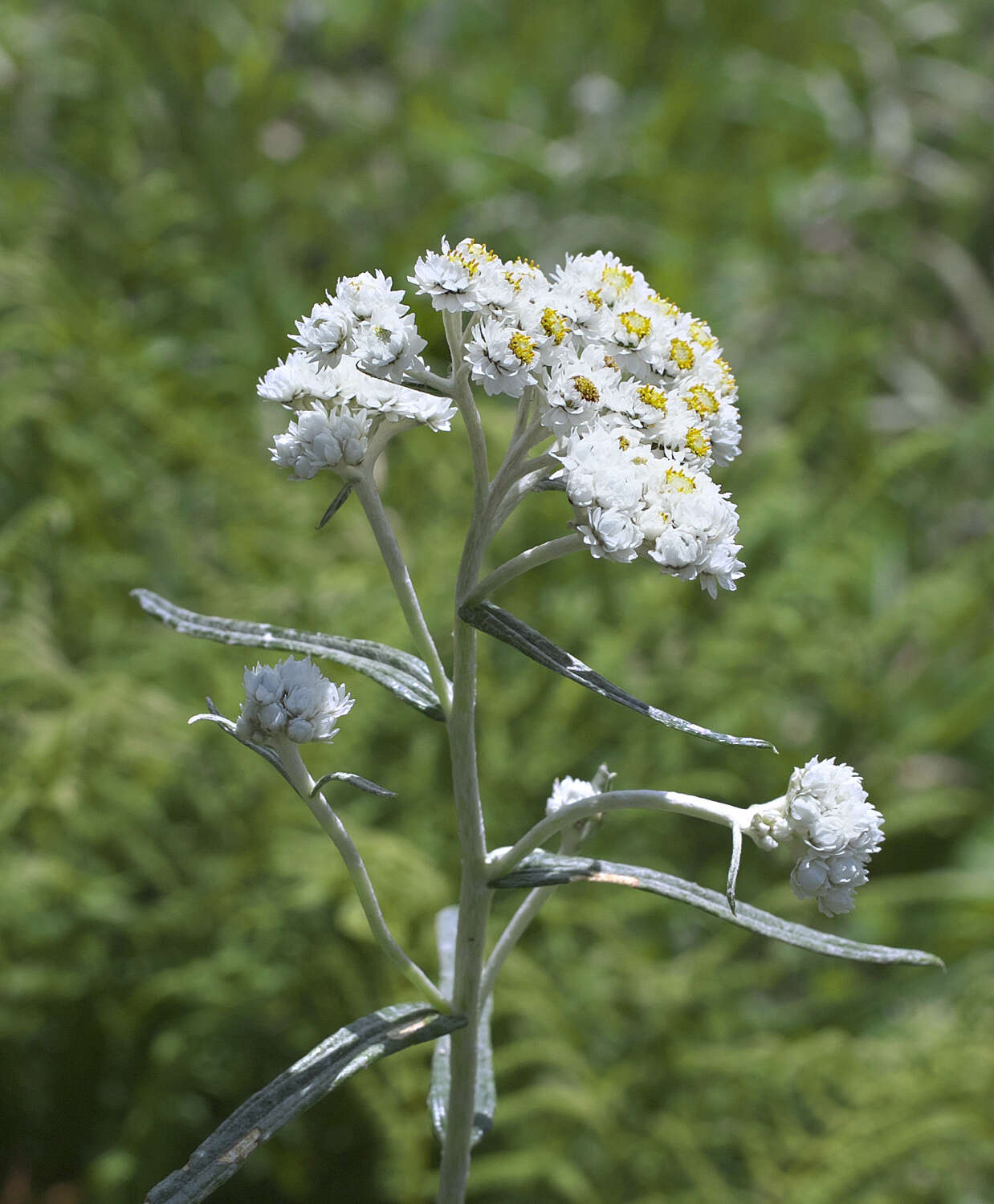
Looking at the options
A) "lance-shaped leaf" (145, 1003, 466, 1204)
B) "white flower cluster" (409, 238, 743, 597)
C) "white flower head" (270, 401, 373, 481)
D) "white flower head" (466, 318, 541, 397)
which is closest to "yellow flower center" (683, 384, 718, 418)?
"white flower cluster" (409, 238, 743, 597)

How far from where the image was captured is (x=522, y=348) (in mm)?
696

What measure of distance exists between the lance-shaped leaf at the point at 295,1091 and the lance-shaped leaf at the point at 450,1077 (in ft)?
0.20

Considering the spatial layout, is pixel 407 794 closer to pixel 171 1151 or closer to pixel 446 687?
pixel 171 1151

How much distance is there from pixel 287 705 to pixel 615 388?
0.29 meters

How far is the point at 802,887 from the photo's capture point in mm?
658

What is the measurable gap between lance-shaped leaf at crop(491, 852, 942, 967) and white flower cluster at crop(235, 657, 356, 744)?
164mm

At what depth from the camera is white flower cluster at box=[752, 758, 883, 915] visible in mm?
655

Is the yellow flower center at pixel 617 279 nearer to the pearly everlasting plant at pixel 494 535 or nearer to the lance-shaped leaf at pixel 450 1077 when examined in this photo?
the pearly everlasting plant at pixel 494 535

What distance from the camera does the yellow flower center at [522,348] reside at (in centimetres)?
70

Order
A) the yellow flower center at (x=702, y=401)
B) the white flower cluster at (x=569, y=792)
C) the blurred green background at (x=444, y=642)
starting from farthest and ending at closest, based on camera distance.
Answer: the blurred green background at (x=444, y=642) < the white flower cluster at (x=569, y=792) < the yellow flower center at (x=702, y=401)

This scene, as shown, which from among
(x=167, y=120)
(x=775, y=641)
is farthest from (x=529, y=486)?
(x=167, y=120)

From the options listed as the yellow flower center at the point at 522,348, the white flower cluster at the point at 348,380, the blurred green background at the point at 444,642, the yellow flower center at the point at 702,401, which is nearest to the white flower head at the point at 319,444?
the white flower cluster at the point at 348,380

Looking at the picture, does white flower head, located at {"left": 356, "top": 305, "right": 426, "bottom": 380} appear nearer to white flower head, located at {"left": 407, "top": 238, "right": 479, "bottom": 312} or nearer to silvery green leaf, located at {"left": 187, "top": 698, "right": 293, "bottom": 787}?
white flower head, located at {"left": 407, "top": 238, "right": 479, "bottom": 312}

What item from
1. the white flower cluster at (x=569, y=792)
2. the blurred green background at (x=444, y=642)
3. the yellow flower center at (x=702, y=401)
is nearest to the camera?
the yellow flower center at (x=702, y=401)
